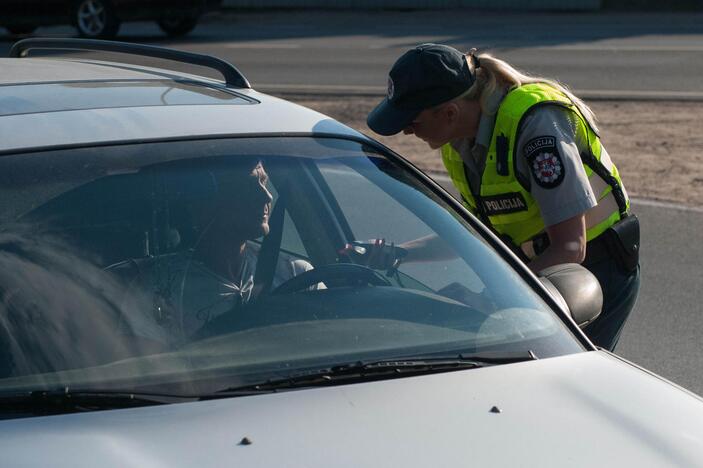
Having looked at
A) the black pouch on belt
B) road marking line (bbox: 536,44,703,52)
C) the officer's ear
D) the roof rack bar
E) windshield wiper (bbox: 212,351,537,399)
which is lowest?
road marking line (bbox: 536,44,703,52)

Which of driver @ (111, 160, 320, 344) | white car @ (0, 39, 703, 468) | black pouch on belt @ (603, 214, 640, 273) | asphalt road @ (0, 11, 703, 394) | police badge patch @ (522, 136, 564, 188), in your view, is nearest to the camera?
white car @ (0, 39, 703, 468)

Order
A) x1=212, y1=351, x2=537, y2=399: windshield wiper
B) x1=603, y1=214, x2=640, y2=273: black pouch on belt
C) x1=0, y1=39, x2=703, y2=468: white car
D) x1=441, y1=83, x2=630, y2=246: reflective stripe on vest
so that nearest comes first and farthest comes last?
1. x1=0, y1=39, x2=703, y2=468: white car
2. x1=212, y1=351, x2=537, y2=399: windshield wiper
3. x1=441, y1=83, x2=630, y2=246: reflective stripe on vest
4. x1=603, y1=214, x2=640, y2=273: black pouch on belt

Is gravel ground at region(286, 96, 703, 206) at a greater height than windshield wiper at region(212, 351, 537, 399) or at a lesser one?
lesser

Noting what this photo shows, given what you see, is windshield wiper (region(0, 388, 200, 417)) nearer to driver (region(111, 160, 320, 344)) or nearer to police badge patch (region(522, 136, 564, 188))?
driver (region(111, 160, 320, 344))

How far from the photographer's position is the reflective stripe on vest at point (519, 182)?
3561 millimetres

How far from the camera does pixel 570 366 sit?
2.68 metres

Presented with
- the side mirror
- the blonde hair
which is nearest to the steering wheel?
the side mirror

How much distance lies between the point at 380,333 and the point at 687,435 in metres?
0.73

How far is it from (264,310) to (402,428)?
592 mm

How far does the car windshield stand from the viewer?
2.52m

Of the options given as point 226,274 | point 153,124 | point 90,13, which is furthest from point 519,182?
point 90,13

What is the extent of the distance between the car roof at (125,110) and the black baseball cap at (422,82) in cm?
40

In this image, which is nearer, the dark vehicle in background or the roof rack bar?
the roof rack bar

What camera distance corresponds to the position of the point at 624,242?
375cm
